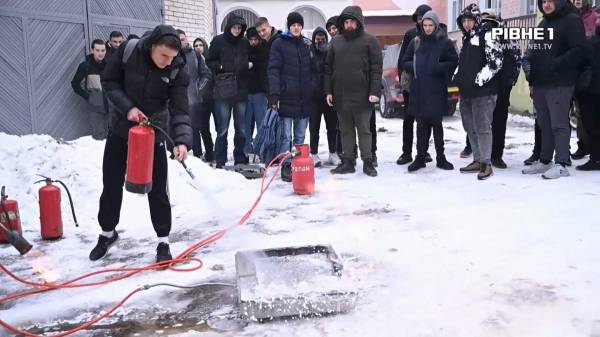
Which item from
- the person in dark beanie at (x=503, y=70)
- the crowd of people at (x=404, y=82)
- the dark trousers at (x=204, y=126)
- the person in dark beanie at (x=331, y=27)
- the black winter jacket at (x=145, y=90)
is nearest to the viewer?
the black winter jacket at (x=145, y=90)

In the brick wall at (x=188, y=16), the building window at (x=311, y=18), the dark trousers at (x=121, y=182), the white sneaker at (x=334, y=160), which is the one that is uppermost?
the building window at (x=311, y=18)

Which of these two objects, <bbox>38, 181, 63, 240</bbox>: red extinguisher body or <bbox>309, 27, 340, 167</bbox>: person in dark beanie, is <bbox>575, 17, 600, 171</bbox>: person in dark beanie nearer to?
<bbox>309, 27, 340, 167</bbox>: person in dark beanie

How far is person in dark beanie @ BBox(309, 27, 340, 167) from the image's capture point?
300 inches

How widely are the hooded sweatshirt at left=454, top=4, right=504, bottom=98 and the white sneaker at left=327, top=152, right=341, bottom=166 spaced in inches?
84.5

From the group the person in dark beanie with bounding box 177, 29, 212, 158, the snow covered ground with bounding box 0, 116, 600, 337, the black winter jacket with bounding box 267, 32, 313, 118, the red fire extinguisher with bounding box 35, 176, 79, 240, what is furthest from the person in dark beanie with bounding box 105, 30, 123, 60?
the red fire extinguisher with bounding box 35, 176, 79, 240

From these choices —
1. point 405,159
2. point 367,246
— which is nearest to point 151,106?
point 367,246

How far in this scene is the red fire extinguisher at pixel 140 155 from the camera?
3.77 m

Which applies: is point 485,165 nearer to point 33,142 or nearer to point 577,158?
point 577,158

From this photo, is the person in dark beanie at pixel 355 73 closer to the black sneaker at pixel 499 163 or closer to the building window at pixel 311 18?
the black sneaker at pixel 499 163

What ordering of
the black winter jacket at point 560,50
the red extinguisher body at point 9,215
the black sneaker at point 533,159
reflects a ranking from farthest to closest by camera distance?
A: the black sneaker at point 533,159, the black winter jacket at point 560,50, the red extinguisher body at point 9,215

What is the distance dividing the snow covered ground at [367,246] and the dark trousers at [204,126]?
1.38 m

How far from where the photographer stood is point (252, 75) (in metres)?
7.56

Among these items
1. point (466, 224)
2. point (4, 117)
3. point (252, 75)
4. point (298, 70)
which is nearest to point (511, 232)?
point (466, 224)

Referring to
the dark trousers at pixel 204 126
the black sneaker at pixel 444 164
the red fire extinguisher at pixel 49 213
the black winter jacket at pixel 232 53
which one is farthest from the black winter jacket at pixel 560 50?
the red fire extinguisher at pixel 49 213
